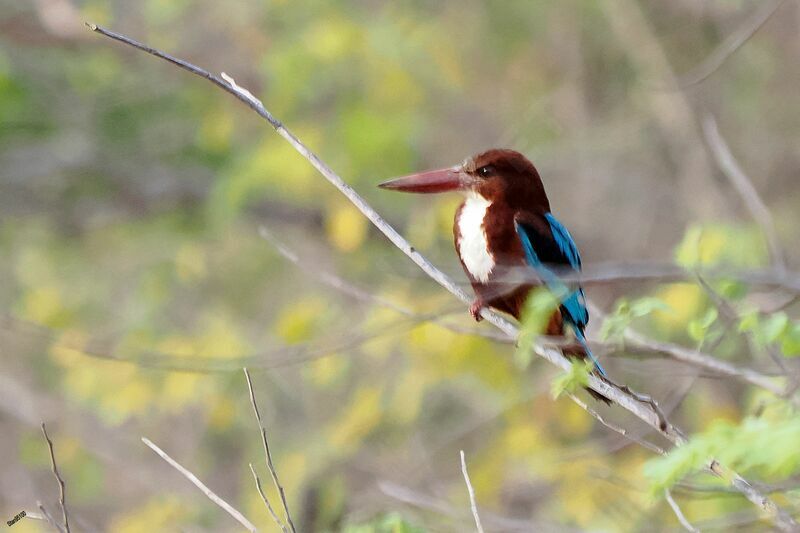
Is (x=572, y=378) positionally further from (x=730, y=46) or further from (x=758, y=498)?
(x=730, y=46)

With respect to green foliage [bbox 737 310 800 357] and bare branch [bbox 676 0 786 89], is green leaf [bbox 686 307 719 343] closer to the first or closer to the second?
green foliage [bbox 737 310 800 357]

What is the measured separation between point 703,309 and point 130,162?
2.82 meters

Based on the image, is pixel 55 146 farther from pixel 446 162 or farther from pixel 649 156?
pixel 649 156

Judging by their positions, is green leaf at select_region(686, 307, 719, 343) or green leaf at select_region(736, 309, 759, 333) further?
green leaf at select_region(686, 307, 719, 343)

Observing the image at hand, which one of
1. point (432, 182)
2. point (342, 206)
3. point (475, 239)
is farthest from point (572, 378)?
point (342, 206)

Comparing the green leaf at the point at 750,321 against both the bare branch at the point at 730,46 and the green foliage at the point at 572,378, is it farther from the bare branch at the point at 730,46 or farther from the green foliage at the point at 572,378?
the bare branch at the point at 730,46

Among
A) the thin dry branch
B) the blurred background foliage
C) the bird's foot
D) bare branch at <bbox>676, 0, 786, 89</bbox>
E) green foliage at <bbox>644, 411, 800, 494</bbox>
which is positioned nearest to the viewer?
green foliage at <bbox>644, 411, 800, 494</bbox>

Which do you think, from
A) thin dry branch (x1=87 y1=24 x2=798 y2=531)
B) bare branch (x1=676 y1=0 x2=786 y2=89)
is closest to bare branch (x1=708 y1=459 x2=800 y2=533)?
thin dry branch (x1=87 y1=24 x2=798 y2=531)

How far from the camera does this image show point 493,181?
229cm

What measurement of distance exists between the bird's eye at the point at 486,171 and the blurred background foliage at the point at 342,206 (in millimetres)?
1575

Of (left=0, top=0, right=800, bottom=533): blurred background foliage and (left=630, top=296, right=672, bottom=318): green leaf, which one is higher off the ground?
(left=630, top=296, right=672, bottom=318): green leaf

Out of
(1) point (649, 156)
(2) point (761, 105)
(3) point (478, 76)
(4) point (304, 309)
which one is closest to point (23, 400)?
(4) point (304, 309)

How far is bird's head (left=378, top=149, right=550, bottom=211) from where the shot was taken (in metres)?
2.27

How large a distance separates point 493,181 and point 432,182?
0.13m
